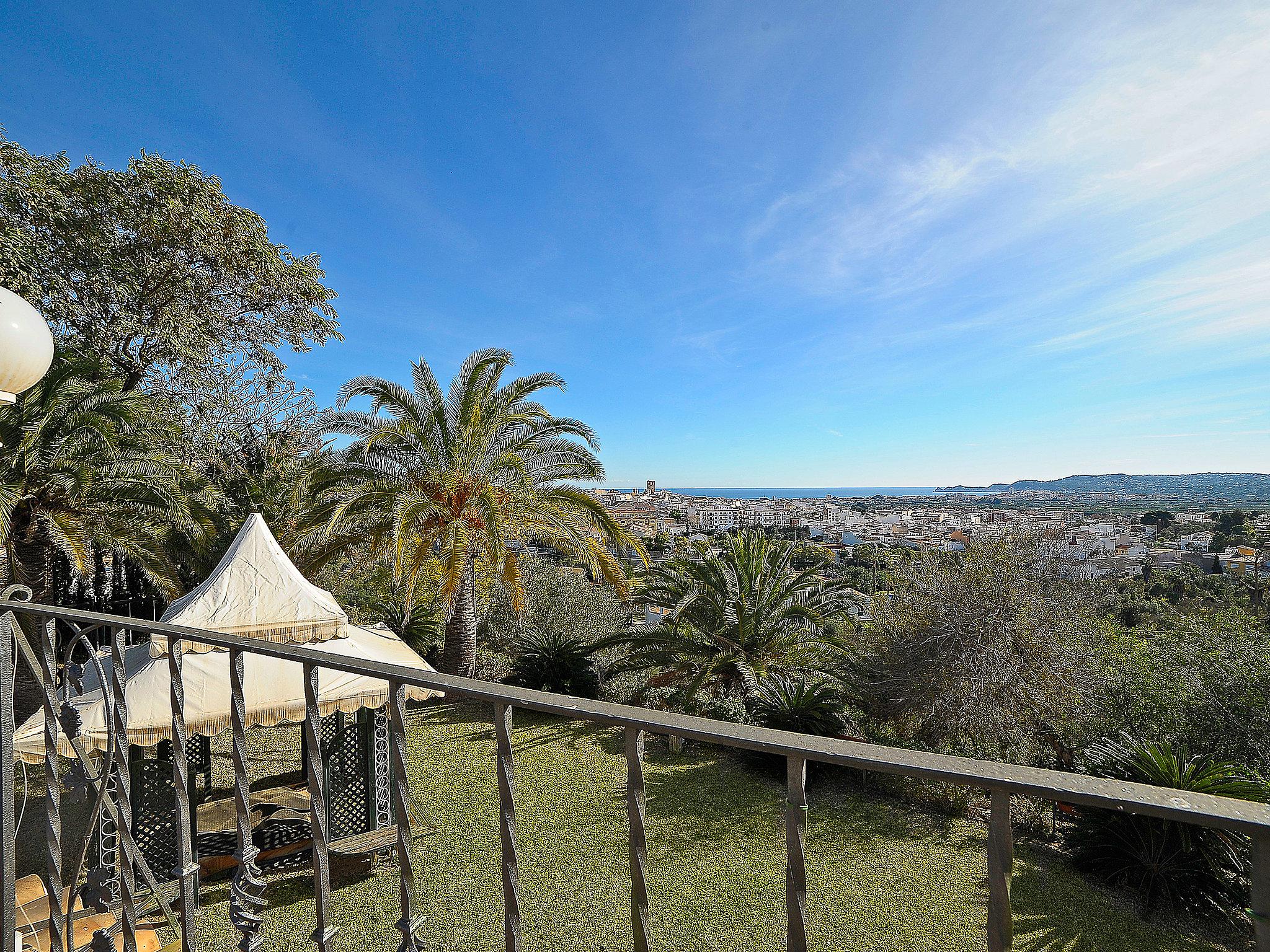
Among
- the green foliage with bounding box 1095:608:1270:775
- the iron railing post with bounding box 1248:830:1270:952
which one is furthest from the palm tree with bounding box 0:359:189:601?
the green foliage with bounding box 1095:608:1270:775

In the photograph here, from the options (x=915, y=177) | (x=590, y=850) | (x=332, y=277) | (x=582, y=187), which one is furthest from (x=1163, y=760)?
(x=332, y=277)

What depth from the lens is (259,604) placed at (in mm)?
4938

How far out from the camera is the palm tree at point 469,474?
29.2 ft

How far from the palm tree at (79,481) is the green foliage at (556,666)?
5544mm

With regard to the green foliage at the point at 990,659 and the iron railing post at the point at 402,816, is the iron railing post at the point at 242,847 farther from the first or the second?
the green foliage at the point at 990,659

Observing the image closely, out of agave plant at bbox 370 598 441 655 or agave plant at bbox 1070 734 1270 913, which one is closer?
agave plant at bbox 1070 734 1270 913

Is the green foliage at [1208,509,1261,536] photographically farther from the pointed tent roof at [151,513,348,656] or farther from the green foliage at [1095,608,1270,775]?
the pointed tent roof at [151,513,348,656]

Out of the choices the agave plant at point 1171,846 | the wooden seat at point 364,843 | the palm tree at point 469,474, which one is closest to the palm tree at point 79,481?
the palm tree at point 469,474

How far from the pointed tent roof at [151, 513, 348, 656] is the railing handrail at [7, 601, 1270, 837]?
412 cm

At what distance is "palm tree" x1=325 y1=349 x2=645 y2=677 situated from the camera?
8.90 metres

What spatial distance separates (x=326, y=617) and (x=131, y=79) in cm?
1107

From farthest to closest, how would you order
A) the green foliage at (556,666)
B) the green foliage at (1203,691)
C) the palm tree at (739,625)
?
the green foliage at (556,666) → the palm tree at (739,625) → the green foliage at (1203,691)

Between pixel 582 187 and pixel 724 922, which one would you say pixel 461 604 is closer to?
pixel 724 922

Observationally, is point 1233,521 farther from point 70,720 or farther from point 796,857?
point 70,720
